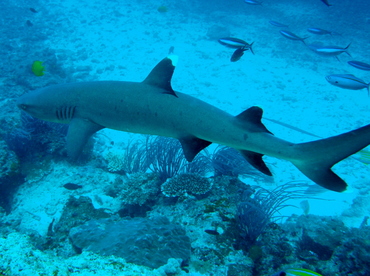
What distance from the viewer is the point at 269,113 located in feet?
36.4

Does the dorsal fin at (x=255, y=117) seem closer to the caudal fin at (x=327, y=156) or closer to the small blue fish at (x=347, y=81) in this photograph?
the caudal fin at (x=327, y=156)

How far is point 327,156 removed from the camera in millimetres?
2277

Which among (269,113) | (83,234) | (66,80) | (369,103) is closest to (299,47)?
(369,103)

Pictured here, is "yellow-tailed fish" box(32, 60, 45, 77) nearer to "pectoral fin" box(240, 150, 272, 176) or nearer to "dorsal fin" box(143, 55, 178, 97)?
"dorsal fin" box(143, 55, 178, 97)

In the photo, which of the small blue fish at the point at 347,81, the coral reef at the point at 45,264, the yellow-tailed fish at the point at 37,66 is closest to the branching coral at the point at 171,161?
the coral reef at the point at 45,264

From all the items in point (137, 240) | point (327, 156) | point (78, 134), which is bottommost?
point (137, 240)

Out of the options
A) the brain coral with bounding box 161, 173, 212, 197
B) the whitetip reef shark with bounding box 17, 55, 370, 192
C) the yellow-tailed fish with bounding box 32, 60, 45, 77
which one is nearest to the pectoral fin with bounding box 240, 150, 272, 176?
the whitetip reef shark with bounding box 17, 55, 370, 192

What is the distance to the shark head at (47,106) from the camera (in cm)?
326

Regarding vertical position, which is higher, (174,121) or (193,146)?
(174,121)

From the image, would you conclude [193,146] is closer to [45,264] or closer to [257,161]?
[257,161]

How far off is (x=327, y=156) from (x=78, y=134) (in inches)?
119

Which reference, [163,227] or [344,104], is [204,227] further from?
[344,104]

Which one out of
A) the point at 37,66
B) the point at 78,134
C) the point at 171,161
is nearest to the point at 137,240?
the point at 78,134

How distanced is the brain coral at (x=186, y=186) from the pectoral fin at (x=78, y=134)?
5.95 ft
